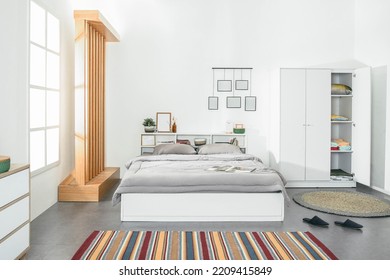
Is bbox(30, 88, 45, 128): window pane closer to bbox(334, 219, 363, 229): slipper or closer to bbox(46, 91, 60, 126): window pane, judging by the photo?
bbox(46, 91, 60, 126): window pane

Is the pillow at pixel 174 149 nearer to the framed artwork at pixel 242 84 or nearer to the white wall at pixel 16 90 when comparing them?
the framed artwork at pixel 242 84

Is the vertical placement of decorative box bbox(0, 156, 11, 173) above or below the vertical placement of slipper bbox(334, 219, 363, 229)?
above

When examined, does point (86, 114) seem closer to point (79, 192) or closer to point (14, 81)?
point (79, 192)

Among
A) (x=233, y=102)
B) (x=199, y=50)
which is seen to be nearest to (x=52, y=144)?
(x=199, y=50)

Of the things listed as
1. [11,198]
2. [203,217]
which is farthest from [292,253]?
[11,198]

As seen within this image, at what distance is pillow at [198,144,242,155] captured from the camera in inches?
221

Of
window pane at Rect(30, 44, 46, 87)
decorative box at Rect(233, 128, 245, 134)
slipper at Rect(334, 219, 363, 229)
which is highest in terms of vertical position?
window pane at Rect(30, 44, 46, 87)

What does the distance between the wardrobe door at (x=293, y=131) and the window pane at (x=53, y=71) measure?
3.14 metres

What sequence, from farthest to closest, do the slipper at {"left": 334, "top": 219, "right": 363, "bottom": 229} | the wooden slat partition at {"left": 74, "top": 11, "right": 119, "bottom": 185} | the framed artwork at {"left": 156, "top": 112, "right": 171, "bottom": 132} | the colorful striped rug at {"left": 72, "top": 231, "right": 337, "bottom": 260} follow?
the framed artwork at {"left": 156, "top": 112, "right": 171, "bottom": 132}, the wooden slat partition at {"left": 74, "top": 11, "right": 119, "bottom": 185}, the slipper at {"left": 334, "top": 219, "right": 363, "bottom": 229}, the colorful striped rug at {"left": 72, "top": 231, "right": 337, "bottom": 260}

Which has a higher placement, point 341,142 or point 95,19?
point 95,19

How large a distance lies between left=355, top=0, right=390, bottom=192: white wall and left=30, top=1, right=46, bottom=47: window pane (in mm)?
4468

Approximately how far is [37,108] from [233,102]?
3157mm

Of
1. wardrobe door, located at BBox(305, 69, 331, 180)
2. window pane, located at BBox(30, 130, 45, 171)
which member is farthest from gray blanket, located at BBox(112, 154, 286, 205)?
wardrobe door, located at BBox(305, 69, 331, 180)

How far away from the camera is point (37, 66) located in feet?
14.4
